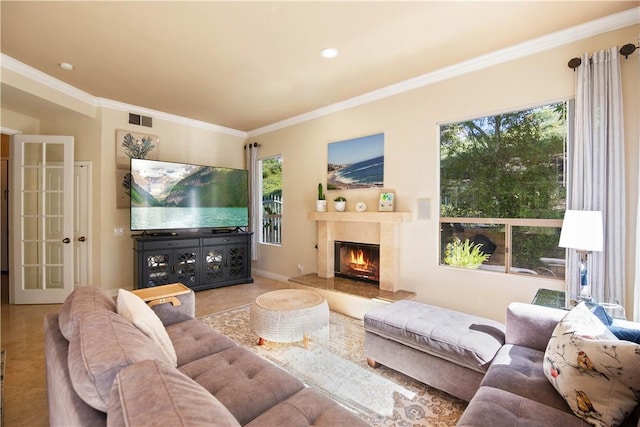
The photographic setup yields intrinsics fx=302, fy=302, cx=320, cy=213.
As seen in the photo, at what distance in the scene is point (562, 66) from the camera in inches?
108

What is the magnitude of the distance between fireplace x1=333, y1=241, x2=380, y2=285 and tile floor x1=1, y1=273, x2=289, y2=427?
1.21 m

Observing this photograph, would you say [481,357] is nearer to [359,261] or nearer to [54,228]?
[359,261]

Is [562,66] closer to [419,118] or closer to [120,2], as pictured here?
[419,118]

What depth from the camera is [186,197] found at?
15.7ft

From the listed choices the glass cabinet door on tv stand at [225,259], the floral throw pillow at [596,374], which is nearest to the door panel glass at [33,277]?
the glass cabinet door on tv stand at [225,259]

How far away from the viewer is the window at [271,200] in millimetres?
5586

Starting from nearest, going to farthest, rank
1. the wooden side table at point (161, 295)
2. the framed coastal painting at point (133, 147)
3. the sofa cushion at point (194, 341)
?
the sofa cushion at point (194, 341) < the wooden side table at point (161, 295) < the framed coastal painting at point (133, 147)

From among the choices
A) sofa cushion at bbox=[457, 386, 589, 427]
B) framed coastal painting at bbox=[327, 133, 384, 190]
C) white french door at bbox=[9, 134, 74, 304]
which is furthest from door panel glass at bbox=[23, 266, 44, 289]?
sofa cushion at bbox=[457, 386, 589, 427]

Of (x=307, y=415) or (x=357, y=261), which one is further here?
(x=357, y=261)

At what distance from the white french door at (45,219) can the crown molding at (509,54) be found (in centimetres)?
394

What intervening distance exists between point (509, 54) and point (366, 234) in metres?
2.50

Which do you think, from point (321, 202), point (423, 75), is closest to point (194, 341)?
point (321, 202)

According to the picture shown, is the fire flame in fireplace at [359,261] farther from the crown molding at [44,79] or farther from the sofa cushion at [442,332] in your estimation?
the crown molding at [44,79]

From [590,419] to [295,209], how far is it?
436 centimetres
